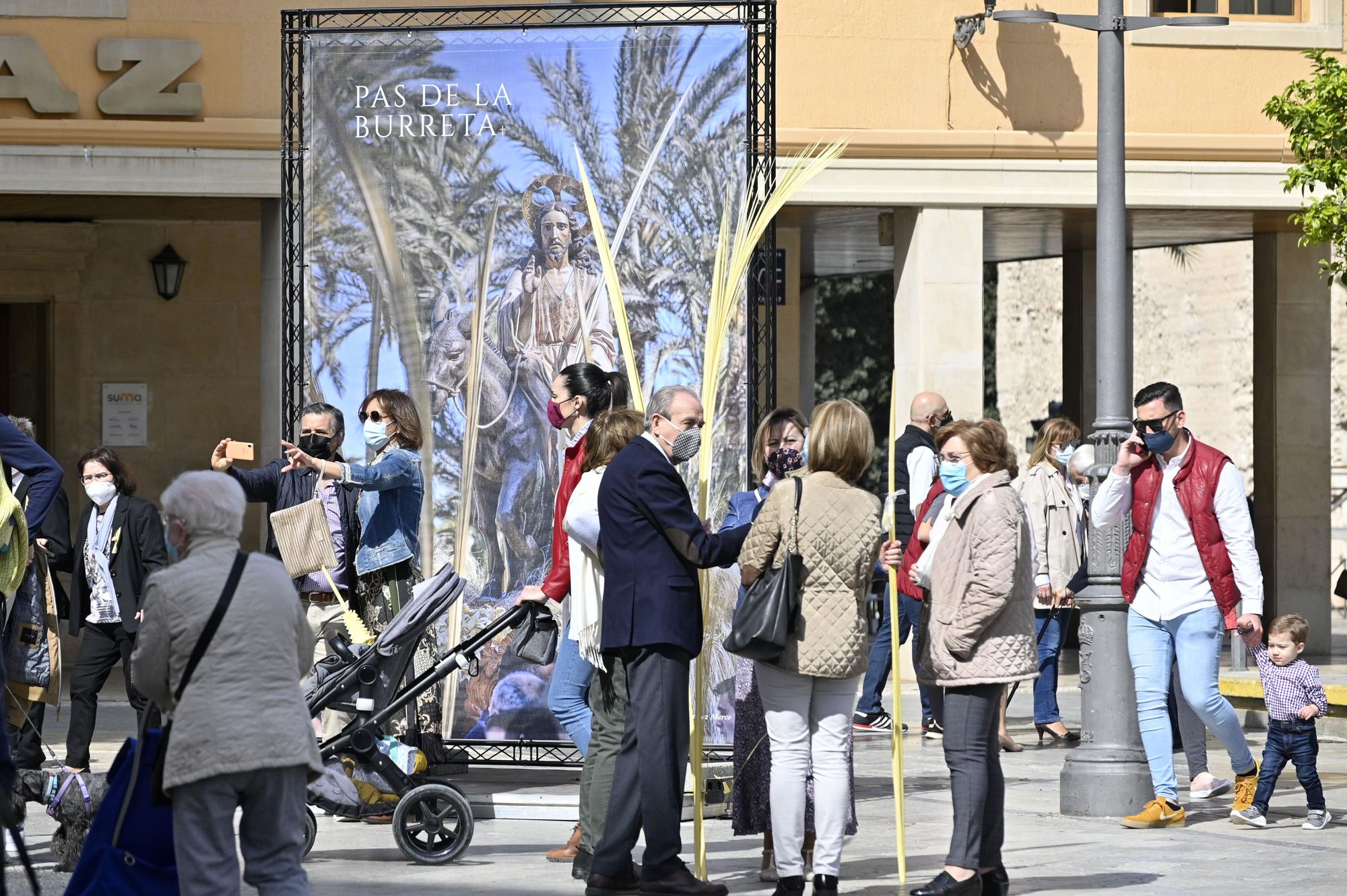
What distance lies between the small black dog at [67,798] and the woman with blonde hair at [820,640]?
8.12ft

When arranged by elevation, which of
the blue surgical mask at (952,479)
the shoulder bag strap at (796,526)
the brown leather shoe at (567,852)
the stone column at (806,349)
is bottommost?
the brown leather shoe at (567,852)

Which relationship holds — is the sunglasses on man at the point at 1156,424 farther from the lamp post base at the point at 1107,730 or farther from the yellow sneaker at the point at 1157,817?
the yellow sneaker at the point at 1157,817

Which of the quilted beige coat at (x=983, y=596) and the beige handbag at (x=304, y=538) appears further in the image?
the beige handbag at (x=304, y=538)

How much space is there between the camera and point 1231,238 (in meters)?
18.4

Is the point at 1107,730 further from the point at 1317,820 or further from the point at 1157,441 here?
the point at 1157,441

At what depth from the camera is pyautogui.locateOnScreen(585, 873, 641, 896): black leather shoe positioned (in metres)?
7.18

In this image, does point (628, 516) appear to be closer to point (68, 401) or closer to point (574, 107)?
point (574, 107)

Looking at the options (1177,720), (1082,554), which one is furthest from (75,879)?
(1082,554)

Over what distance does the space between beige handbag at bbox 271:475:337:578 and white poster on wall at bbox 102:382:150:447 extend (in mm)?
8417

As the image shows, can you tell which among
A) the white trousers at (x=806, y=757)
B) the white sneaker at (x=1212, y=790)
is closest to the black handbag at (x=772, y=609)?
the white trousers at (x=806, y=757)

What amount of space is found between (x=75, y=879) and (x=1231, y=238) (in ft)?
48.4

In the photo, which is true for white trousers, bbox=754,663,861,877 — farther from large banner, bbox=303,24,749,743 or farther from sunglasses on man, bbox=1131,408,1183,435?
large banner, bbox=303,24,749,743

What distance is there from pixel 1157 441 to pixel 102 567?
522 centimetres

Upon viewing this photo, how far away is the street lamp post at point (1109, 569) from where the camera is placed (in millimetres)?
9133
